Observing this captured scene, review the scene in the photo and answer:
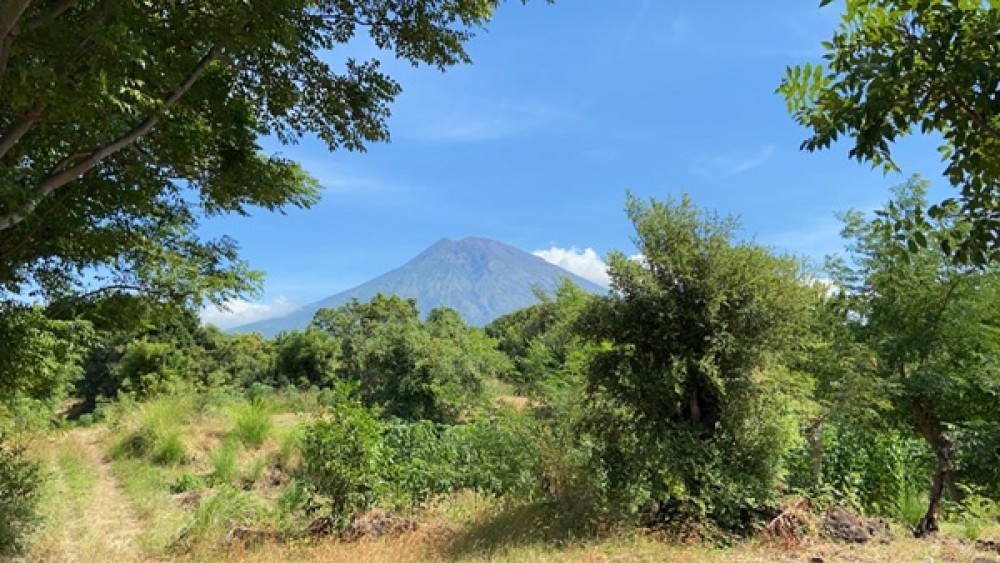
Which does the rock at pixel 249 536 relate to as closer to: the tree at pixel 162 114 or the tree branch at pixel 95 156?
the tree at pixel 162 114

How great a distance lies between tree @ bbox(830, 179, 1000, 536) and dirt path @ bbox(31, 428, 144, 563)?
9.05 metres

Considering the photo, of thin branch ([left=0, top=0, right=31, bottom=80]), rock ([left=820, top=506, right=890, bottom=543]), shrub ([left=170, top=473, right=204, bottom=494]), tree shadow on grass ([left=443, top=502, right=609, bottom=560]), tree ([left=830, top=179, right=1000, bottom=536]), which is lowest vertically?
shrub ([left=170, top=473, right=204, bottom=494])

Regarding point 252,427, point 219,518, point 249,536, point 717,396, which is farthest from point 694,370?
point 252,427

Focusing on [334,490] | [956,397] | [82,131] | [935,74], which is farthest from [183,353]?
[935,74]

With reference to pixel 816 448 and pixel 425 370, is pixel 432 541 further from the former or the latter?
pixel 425 370

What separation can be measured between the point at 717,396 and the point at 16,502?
7.70 metres

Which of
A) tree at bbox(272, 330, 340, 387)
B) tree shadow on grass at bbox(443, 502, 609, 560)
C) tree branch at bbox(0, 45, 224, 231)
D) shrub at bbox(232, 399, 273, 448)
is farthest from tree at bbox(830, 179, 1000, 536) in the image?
tree at bbox(272, 330, 340, 387)

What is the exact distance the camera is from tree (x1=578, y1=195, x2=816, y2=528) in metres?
6.32

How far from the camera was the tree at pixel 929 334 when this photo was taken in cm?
700

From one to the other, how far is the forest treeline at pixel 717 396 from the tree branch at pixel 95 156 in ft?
9.55

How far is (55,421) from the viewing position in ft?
37.2

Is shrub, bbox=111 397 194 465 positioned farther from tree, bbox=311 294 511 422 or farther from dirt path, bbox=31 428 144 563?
tree, bbox=311 294 511 422

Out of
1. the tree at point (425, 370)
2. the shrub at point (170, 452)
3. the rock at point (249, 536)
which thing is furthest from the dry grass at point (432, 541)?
the tree at point (425, 370)

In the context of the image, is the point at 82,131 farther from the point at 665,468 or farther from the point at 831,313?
the point at 831,313
